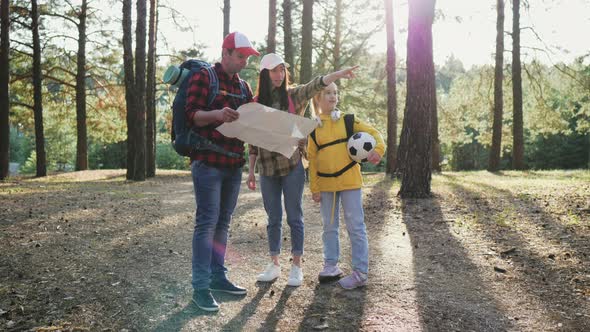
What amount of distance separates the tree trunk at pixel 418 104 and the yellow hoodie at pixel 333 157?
5216mm

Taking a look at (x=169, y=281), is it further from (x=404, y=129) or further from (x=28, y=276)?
(x=404, y=129)

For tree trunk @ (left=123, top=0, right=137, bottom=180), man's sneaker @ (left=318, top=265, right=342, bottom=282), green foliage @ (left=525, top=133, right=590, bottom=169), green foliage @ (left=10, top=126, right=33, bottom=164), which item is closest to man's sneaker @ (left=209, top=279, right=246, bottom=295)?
man's sneaker @ (left=318, top=265, right=342, bottom=282)

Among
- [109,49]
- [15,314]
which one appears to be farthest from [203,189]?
[109,49]

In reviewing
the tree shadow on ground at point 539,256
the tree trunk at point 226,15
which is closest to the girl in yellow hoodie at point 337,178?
the tree shadow on ground at point 539,256

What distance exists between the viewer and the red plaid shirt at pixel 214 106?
3.55m

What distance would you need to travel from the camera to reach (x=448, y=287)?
4426mm

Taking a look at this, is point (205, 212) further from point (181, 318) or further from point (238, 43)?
point (238, 43)

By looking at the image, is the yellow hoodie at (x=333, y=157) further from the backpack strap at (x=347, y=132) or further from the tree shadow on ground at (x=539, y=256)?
the tree shadow on ground at (x=539, y=256)

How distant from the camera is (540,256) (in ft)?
17.2

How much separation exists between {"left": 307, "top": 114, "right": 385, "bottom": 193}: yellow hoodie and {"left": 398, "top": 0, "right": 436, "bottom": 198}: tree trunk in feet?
17.1

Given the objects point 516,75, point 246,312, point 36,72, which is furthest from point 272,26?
point 246,312

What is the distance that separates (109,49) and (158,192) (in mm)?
12326

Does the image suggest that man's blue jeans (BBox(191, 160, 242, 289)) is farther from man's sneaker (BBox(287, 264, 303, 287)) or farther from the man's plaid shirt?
man's sneaker (BBox(287, 264, 303, 287))

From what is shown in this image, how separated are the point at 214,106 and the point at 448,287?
2.86 metres
